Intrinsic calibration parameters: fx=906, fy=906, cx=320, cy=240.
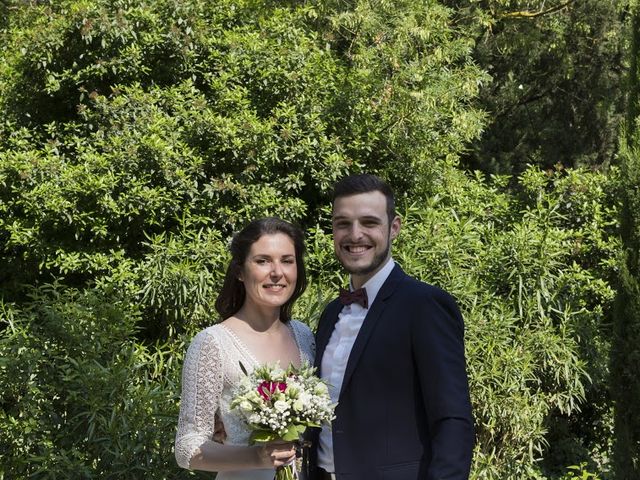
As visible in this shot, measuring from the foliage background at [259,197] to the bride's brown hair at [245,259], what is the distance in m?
1.99

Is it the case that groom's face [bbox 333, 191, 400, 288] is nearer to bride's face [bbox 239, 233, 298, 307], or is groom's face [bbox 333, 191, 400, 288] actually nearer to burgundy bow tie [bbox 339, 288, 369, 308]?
burgundy bow tie [bbox 339, 288, 369, 308]

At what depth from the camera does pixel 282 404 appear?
2.74 metres

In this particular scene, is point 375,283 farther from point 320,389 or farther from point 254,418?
point 254,418

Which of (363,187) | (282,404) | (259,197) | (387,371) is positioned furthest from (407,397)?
(259,197)

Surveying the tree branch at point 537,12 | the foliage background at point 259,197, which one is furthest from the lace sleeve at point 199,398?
the tree branch at point 537,12

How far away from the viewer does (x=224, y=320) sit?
3.44 meters

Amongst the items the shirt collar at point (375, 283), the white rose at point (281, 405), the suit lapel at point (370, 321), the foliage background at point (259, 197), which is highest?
the foliage background at point (259, 197)

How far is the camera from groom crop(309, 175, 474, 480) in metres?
2.76

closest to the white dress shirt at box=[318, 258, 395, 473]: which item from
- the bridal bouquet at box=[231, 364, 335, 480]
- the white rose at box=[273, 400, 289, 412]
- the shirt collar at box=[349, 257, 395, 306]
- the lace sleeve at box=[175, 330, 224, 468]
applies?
the shirt collar at box=[349, 257, 395, 306]

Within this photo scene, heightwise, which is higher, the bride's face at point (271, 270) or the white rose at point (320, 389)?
the bride's face at point (271, 270)

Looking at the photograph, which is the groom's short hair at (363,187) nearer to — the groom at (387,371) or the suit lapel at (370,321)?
the groom at (387,371)

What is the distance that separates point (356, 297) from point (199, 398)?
2.14 ft

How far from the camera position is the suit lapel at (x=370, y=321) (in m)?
2.91

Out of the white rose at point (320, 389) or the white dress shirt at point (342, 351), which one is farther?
the white dress shirt at point (342, 351)
